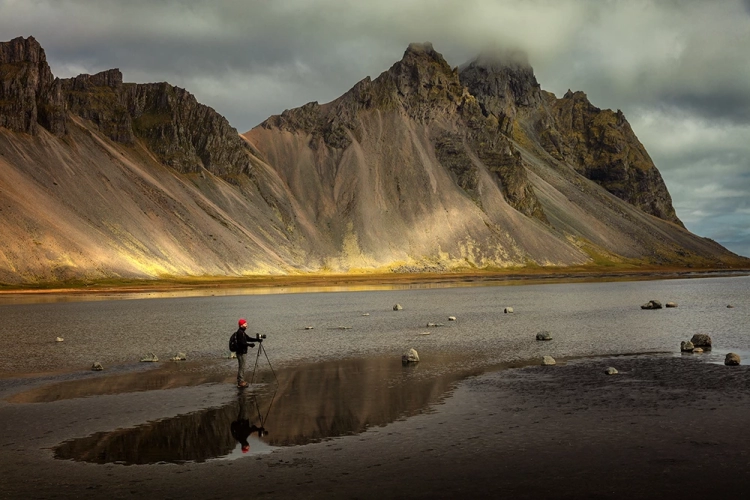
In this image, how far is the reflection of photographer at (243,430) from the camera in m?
17.6

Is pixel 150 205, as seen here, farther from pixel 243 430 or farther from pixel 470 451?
pixel 470 451

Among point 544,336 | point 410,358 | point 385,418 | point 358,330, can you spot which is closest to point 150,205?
point 358,330

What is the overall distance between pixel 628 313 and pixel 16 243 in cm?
10128

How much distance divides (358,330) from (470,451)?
31.2 meters

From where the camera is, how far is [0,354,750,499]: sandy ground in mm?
13641

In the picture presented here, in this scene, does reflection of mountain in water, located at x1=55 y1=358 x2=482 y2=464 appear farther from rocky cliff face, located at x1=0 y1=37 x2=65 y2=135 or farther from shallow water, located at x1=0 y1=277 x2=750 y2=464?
rocky cliff face, located at x1=0 y1=37 x2=65 y2=135

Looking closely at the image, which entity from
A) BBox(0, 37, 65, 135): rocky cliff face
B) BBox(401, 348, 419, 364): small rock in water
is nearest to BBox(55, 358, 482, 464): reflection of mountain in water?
BBox(401, 348, 419, 364): small rock in water

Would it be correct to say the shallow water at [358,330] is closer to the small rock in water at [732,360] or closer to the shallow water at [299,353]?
the shallow water at [299,353]

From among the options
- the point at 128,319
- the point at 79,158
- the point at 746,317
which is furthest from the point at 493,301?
the point at 79,158

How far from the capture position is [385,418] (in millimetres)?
19953

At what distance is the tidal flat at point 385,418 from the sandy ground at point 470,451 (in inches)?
2.7

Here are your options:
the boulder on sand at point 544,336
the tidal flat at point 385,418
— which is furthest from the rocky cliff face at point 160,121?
the boulder on sand at point 544,336

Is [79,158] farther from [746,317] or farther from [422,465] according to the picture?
[422,465]

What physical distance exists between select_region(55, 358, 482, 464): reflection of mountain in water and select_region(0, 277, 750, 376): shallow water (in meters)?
5.58
